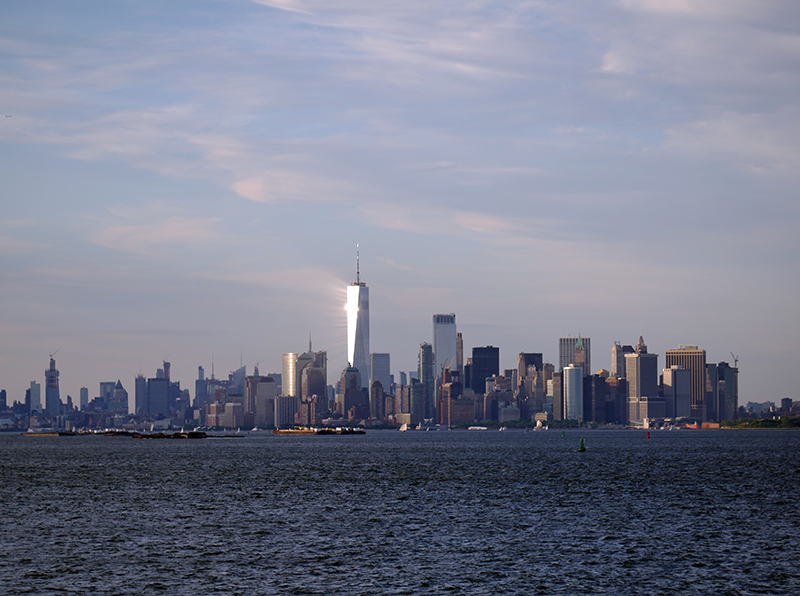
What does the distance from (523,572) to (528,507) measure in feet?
134

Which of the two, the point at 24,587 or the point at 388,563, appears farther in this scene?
the point at 388,563

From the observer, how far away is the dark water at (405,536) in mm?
58656

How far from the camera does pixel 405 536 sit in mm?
79438

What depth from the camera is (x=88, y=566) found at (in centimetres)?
6431

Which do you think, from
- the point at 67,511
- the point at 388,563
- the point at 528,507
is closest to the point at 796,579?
the point at 388,563

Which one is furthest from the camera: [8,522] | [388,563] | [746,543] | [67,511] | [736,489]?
[736,489]

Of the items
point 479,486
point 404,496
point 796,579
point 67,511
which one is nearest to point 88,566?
point 67,511

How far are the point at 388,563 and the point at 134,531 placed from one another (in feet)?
93.7

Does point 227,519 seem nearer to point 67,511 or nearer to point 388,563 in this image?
point 67,511

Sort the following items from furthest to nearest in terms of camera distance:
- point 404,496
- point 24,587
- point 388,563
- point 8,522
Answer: point 404,496 → point 8,522 → point 388,563 → point 24,587

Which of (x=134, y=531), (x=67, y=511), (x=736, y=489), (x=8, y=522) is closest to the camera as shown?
(x=134, y=531)

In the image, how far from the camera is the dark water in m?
58.7

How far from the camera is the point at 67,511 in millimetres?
101062

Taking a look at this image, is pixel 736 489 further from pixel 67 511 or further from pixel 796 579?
pixel 67 511
